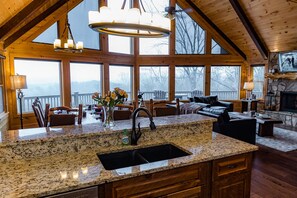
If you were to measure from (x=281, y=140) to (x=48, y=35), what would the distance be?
693 centimetres

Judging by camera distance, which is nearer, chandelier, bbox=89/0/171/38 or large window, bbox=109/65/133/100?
chandelier, bbox=89/0/171/38

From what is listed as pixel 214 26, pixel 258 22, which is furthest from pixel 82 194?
pixel 214 26

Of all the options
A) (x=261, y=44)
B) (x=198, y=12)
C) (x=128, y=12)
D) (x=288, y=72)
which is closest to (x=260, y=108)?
(x=288, y=72)

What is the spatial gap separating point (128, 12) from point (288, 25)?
623 cm

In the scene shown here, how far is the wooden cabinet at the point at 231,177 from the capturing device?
1.82 metres

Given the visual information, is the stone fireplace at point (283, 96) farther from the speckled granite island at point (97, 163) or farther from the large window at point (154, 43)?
the speckled granite island at point (97, 163)

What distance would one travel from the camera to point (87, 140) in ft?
6.24

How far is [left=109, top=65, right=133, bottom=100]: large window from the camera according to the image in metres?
7.82

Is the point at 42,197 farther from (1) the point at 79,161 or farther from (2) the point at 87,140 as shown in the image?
(2) the point at 87,140

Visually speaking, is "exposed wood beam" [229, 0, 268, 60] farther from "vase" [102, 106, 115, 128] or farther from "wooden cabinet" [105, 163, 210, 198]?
"wooden cabinet" [105, 163, 210, 198]

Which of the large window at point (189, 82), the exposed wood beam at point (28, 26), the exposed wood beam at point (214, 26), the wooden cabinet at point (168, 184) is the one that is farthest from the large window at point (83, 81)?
the wooden cabinet at point (168, 184)

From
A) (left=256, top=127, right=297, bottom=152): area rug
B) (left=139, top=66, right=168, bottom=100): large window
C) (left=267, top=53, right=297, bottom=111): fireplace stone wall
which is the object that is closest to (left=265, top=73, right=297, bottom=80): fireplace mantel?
(left=267, top=53, right=297, bottom=111): fireplace stone wall

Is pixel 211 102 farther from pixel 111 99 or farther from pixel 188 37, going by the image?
pixel 111 99

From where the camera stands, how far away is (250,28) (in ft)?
23.6
